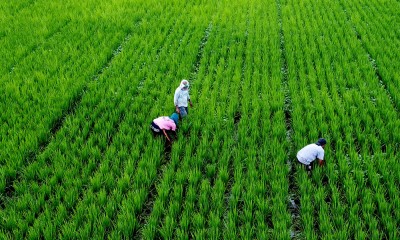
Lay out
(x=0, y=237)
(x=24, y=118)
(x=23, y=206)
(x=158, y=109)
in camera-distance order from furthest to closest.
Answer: (x=158, y=109), (x=24, y=118), (x=23, y=206), (x=0, y=237)

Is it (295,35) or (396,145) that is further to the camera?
(295,35)

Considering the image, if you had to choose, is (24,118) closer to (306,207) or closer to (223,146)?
(223,146)

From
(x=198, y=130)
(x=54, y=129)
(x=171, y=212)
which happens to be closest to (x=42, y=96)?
(x=54, y=129)

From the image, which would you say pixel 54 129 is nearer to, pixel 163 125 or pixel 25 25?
pixel 163 125

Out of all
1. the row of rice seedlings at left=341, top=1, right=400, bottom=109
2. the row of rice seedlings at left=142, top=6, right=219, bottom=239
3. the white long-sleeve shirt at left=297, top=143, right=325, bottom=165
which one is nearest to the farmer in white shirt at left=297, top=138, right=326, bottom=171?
the white long-sleeve shirt at left=297, top=143, right=325, bottom=165

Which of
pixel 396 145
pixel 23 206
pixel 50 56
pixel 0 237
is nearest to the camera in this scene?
pixel 0 237

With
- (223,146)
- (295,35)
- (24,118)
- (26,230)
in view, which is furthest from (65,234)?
(295,35)

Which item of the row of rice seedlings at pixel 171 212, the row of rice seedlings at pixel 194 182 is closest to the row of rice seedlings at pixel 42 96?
the row of rice seedlings at pixel 171 212
